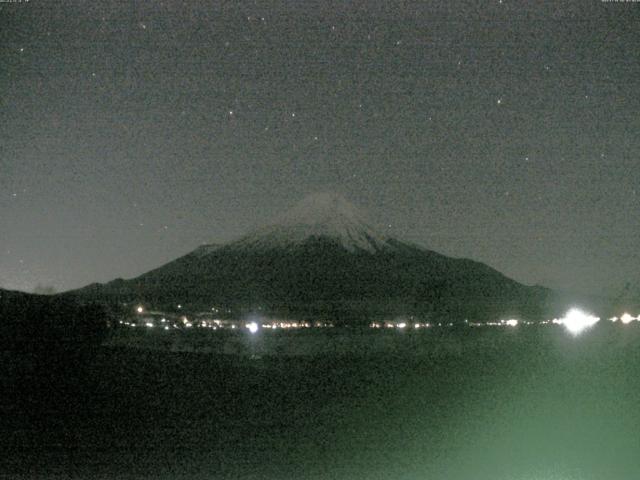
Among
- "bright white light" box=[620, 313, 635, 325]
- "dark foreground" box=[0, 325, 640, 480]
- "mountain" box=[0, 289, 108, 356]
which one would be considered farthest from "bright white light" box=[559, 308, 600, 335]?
"dark foreground" box=[0, 325, 640, 480]

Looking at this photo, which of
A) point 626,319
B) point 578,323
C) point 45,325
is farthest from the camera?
point 626,319

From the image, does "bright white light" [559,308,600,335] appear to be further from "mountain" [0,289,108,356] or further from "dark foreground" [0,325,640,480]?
"dark foreground" [0,325,640,480]

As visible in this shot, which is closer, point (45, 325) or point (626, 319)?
point (45, 325)

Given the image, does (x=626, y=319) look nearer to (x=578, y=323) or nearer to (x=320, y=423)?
(x=578, y=323)

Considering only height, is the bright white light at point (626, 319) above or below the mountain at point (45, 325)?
below

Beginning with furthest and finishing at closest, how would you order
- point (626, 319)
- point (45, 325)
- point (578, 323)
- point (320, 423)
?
1. point (626, 319)
2. point (578, 323)
3. point (45, 325)
4. point (320, 423)

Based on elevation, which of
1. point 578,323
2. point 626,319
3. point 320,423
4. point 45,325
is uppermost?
point 45,325

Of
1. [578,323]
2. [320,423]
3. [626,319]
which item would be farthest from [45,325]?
[626,319]

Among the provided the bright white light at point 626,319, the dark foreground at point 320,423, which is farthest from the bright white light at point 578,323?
the dark foreground at point 320,423

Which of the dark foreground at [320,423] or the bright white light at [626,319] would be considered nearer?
the dark foreground at [320,423]

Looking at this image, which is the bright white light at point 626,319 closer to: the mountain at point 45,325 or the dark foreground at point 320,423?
the mountain at point 45,325
